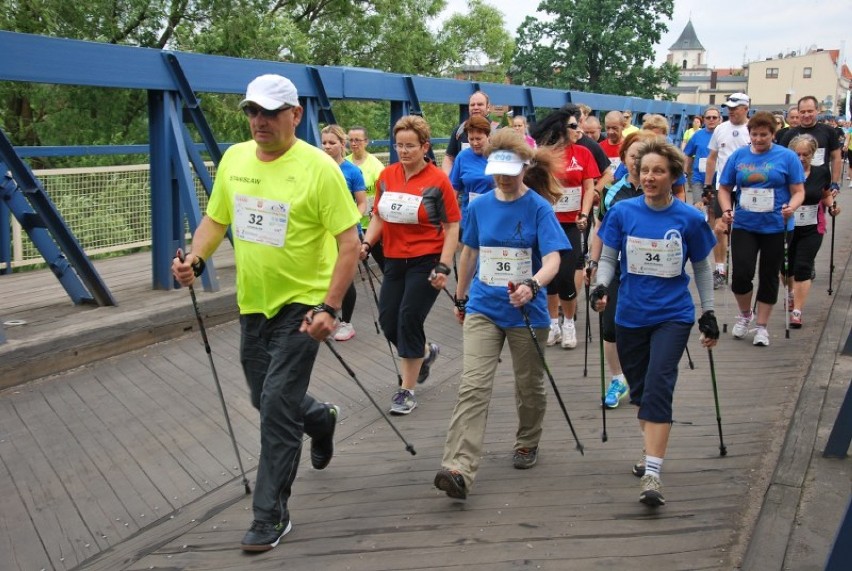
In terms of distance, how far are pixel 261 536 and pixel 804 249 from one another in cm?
652

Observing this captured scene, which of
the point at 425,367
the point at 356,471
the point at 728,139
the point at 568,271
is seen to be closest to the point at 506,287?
the point at 356,471

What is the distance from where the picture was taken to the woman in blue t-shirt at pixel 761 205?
26.6ft

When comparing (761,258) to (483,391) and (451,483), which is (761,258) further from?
(451,483)

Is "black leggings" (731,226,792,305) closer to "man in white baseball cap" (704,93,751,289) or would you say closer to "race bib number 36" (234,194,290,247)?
"man in white baseball cap" (704,93,751,289)

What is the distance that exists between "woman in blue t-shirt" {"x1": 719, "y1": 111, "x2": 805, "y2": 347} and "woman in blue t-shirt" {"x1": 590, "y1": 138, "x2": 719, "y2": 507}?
3.24 meters

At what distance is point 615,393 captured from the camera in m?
6.67

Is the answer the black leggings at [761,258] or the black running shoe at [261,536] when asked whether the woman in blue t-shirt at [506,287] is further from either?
the black leggings at [761,258]

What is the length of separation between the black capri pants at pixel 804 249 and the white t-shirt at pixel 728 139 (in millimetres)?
1812

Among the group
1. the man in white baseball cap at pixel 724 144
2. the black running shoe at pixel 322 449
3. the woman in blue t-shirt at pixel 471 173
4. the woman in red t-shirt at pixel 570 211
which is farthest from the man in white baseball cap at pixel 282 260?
the man in white baseball cap at pixel 724 144

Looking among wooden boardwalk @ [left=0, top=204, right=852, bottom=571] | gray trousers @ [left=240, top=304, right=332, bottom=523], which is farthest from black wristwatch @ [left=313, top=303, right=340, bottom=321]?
wooden boardwalk @ [left=0, top=204, right=852, bottom=571]

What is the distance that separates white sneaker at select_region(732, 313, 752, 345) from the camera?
8781mm

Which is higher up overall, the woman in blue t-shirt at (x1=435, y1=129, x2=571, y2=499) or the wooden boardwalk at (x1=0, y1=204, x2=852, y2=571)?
the woman in blue t-shirt at (x1=435, y1=129, x2=571, y2=499)

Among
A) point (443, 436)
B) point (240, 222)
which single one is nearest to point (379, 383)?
point (443, 436)

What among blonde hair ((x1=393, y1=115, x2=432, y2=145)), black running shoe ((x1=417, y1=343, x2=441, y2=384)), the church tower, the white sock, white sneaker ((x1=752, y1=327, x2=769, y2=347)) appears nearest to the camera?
the white sock
